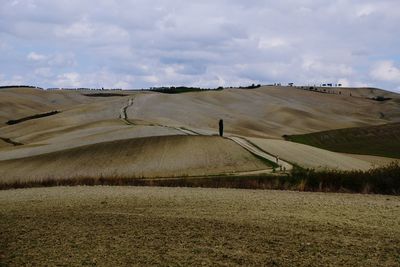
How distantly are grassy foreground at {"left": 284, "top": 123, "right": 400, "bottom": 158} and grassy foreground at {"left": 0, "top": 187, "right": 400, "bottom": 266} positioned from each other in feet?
187

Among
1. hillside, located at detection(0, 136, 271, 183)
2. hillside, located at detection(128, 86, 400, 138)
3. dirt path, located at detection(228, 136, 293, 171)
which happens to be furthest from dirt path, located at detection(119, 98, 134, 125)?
hillside, located at detection(0, 136, 271, 183)

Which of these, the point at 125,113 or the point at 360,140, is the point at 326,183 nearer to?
the point at 360,140

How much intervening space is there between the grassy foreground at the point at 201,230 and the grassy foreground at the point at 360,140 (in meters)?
57.0

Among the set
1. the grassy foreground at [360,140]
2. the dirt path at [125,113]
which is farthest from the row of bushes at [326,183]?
the dirt path at [125,113]

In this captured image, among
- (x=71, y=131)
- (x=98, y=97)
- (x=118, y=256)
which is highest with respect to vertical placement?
(x=98, y=97)

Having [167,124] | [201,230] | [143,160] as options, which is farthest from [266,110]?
[201,230]

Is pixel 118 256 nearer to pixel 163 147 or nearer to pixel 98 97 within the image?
pixel 163 147

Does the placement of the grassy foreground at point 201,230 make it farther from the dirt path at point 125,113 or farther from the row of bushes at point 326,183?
the dirt path at point 125,113

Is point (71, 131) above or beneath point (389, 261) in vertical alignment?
above

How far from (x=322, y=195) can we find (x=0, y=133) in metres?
73.5

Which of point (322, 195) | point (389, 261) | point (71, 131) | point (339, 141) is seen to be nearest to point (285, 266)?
point (389, 261)

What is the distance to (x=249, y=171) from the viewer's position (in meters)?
38.4

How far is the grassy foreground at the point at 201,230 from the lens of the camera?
37.9 ft

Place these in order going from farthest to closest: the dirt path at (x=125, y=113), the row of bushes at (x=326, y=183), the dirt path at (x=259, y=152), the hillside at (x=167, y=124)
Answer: the dirt path at (x=125, y=113) → the hillside at (x=167, y=124) → the dirt path at (x=259, y=152) → the row of bushes at (x=326, y=183)
